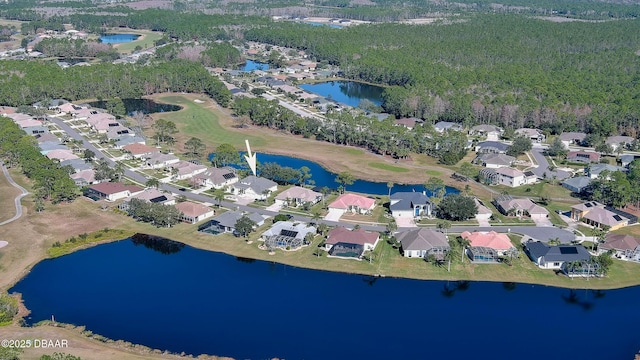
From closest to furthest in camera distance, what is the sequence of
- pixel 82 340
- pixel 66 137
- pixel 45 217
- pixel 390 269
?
pixel 82 340
pixel 390 269
pixel 45 217
pixel 66 137

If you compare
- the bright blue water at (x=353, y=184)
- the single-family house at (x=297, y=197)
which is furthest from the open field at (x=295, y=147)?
the single-family house at (x=297, y=197)

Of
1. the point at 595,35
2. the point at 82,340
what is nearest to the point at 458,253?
the point at 82,340

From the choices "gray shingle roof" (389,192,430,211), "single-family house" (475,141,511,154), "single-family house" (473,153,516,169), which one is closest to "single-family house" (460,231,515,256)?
"gray shingle roof" (389,192,430,211)

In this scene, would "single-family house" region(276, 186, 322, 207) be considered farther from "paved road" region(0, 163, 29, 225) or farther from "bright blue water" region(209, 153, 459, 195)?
"paved road" region(0, 163, 29, 225)

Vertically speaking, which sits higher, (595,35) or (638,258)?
(595,35)

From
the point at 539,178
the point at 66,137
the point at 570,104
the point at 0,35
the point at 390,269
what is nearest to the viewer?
the point at 390,269

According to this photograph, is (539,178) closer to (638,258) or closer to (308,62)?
(638,258)
